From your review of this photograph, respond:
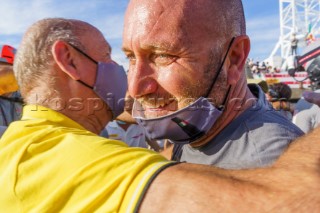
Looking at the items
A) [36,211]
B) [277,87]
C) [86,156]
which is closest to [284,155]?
[86,156]

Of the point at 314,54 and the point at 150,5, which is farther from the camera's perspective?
the point at 314,54

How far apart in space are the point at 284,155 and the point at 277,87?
4976 mm

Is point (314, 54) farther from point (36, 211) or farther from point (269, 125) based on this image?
point (36, 211)

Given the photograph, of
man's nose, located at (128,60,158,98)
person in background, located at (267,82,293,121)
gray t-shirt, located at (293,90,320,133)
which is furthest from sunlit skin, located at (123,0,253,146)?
person in background, located at (267,82,293,121)

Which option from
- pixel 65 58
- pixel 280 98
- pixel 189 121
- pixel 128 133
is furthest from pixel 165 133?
pixel 280 98

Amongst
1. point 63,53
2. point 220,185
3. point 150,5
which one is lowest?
point 220,185

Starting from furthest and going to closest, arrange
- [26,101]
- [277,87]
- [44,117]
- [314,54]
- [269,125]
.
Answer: [277,87] → [314,54] → [26,101] → [44,117] → [269,125]

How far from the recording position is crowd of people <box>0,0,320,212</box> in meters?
1.10

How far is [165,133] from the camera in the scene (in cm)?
171

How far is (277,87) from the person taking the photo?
5.87 m

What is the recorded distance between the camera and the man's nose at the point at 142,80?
65.0 inches

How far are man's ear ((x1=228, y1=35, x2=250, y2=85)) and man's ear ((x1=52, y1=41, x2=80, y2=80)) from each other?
1.08 metres

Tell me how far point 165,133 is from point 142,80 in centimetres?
26

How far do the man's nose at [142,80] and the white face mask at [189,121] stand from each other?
0.43ft
